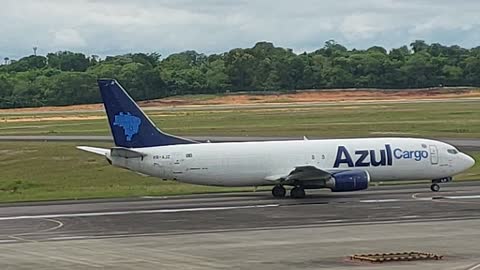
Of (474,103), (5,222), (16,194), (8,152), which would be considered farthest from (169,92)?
(5,222)

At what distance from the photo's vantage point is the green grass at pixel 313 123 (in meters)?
94.3

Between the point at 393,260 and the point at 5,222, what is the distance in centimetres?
Answer: 1828

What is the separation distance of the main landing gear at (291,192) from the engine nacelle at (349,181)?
5.19 ft

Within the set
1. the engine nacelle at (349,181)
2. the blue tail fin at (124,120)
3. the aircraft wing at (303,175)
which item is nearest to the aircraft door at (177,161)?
the blue tail fin at (124,120)

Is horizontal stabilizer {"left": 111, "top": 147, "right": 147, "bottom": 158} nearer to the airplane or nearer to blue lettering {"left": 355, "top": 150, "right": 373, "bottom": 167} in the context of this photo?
the airplane

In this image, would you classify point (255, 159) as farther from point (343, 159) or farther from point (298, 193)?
point (343, 159)

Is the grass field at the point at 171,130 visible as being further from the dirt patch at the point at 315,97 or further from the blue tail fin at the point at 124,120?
the dirt patch at the point at 315,97

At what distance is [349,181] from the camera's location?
5041cm

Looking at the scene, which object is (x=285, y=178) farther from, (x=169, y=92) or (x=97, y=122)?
(x=169, y=92)

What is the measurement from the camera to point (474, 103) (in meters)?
141

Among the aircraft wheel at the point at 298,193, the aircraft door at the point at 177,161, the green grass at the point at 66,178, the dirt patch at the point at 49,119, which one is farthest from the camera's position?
the dirt patch at the point at 49,119

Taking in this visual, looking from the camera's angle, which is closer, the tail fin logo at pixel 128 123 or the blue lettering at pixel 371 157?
the tail fin logo at pixel 128 123

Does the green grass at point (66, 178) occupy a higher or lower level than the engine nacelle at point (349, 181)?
lower

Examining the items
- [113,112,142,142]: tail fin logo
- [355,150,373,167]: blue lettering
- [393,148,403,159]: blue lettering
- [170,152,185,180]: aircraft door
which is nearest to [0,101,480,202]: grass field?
[170,152,185,180]: aircraft door
